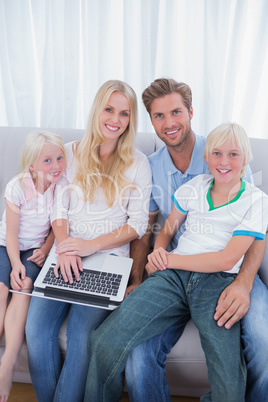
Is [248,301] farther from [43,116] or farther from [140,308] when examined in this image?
[43,116]

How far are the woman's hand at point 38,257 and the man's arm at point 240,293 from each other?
2.42ft

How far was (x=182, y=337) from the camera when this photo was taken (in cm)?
120

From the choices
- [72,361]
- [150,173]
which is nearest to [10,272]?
[72,361]

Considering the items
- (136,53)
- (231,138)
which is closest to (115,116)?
(231,138)

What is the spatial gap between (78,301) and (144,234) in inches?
19.0

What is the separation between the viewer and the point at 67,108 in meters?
2.00

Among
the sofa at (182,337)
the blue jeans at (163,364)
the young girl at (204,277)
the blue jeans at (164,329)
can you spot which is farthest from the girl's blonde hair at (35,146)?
the blue jeans at (163,364)

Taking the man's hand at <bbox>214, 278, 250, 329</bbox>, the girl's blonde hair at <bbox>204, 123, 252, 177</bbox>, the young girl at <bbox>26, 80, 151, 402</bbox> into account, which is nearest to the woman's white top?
the young girl at <bbox>26, 80, 151, 402</bbox>

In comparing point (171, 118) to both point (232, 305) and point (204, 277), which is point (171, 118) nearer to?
point (204, 277)

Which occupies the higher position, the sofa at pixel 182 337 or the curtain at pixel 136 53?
the curtain at pixel 136 53

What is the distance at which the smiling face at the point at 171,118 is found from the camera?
1.43m

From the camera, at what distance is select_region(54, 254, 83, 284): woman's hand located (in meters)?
1.25

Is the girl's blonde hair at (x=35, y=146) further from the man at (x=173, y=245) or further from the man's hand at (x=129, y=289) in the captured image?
the man's hand at (x=129, y=289)

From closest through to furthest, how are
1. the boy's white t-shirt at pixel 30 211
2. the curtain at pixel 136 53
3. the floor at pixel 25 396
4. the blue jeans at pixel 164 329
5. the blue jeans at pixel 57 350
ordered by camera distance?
1. the blue jeans at pixel 164 329
2. the blue jeans at pixel 57 350
3. the floor at pixel 25 396
4. the boy's white t-shirt at pixel 30 211
5. the curtain at pixel 136 53
